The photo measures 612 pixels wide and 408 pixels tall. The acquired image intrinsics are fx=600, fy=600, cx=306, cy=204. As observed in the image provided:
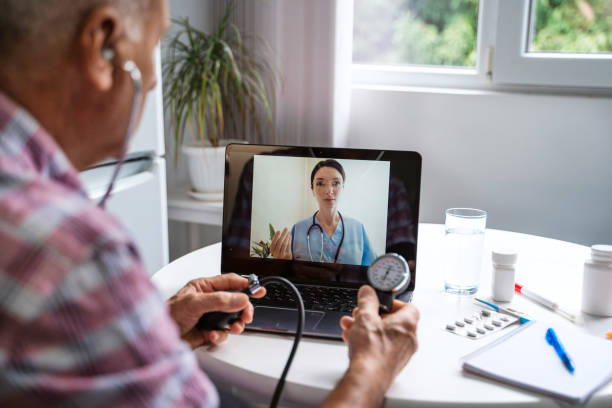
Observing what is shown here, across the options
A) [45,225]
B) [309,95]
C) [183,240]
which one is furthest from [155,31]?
[183,240]

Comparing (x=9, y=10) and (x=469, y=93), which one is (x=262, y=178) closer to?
(x=9, y=10)

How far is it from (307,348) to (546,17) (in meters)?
1.61

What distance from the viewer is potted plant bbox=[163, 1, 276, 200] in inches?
78.9

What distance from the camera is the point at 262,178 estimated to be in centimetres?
113

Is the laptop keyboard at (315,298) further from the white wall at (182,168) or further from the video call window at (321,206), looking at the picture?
the white wall at (182,168)

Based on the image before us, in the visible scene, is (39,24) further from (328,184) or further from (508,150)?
(508,150)

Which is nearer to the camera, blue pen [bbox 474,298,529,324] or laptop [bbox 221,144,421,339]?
blue pen [bbox 474,298,529,324]

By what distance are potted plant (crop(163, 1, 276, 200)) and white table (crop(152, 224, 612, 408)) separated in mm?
881

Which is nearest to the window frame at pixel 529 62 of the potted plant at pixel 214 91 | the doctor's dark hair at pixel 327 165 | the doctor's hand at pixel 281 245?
the potted plant at pixel 214 91

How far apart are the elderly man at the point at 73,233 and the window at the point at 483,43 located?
5.53 ft

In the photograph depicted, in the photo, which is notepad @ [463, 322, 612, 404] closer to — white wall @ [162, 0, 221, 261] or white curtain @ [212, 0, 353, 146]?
white curtain @ [212, 0, 353, 146]

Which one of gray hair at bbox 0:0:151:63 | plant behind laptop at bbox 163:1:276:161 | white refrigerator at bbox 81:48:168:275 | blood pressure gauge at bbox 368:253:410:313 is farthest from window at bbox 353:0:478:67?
gray hair at bbox 0:0:151:63

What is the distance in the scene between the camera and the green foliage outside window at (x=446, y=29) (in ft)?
6.43

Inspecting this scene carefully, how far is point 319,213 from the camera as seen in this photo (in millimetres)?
1094
